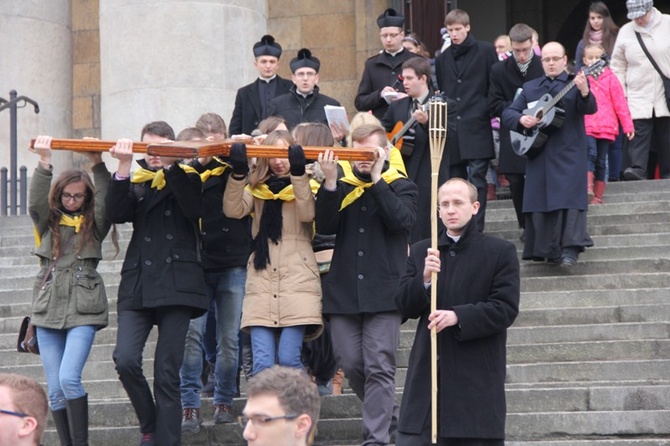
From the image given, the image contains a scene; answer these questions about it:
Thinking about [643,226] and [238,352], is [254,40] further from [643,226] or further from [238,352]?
[238,352]

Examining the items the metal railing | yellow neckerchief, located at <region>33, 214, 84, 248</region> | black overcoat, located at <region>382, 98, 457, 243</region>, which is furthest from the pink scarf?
yellow neckerchief, located at <region>33, 214, 84, 248</region>

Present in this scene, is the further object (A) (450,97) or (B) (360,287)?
(A) (450,97)

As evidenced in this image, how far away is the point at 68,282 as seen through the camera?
8547mm

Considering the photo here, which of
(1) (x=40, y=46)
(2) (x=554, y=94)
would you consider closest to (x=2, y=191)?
(1) (x=40, y=46)

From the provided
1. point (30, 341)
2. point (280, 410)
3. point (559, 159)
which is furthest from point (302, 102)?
point (280, 410)

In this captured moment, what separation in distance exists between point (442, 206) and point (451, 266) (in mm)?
298

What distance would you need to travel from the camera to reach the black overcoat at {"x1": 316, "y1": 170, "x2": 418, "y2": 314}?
26.9 ft

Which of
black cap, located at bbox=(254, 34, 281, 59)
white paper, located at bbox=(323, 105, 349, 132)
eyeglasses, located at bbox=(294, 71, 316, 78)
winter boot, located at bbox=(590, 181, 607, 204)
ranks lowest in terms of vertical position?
winter boot, located at bbox=(590, 181, 607, 204)

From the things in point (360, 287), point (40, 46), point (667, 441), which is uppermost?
point (40, 46)

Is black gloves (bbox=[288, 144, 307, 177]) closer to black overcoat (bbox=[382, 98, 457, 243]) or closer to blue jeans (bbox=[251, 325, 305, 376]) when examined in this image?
blue jeans (bbox=[251, 325, 305, 376])

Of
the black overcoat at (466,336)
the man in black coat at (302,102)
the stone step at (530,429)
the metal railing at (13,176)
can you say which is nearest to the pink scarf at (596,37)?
the man in black coat at (302,102)

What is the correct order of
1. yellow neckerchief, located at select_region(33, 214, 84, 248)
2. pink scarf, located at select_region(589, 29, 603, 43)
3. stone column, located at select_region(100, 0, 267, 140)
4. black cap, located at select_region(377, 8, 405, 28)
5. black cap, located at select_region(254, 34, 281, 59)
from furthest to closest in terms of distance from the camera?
pink scarf, located at select_region(589, 29, 603, 43) < stone column, located at select_region(100, 0, 267, 140) < black cap, located at select_region(377, 8, 405, 28) < black cap, located at select_region(254, 34, 281, 59) < yellow neckerchief, located at select_region(33, 214, 84, 248)

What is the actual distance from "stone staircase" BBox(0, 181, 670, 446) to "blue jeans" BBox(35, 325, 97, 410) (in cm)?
60

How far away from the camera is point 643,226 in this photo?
37.4 feet
